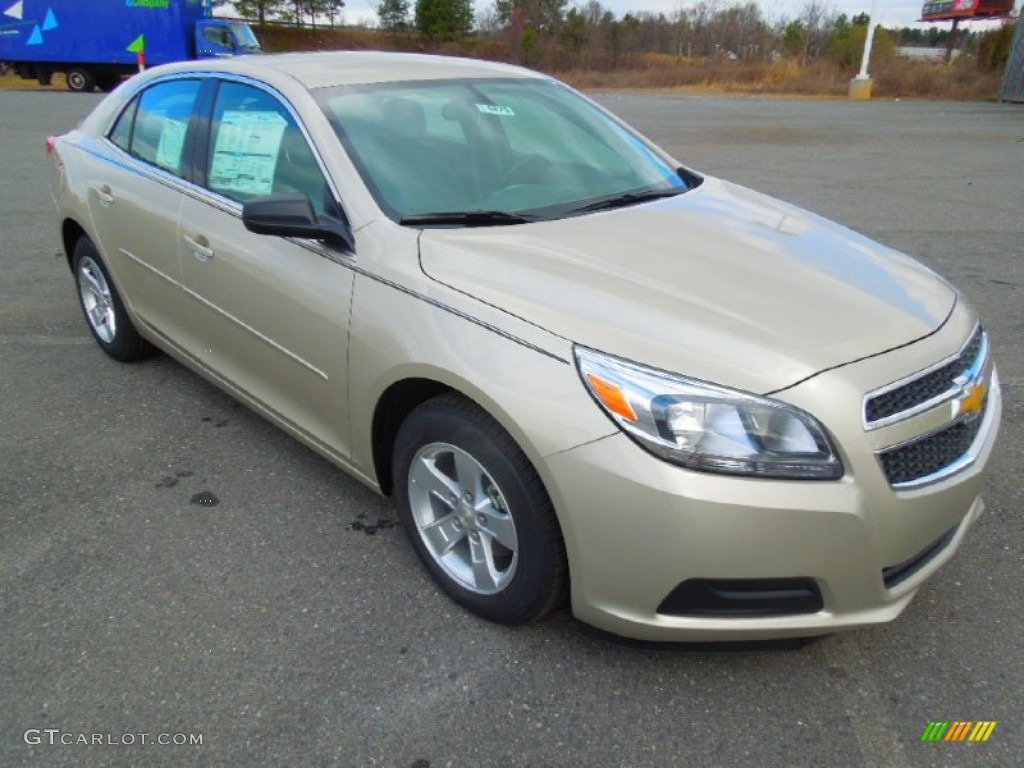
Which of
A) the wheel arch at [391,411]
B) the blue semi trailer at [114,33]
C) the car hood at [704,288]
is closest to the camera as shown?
the car hood at [704,288]

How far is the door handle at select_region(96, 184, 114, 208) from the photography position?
3913mm

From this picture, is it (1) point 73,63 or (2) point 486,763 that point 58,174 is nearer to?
(2) point 486,763

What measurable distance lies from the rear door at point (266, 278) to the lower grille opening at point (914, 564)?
5.65 feet

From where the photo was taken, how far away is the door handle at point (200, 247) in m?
3.19

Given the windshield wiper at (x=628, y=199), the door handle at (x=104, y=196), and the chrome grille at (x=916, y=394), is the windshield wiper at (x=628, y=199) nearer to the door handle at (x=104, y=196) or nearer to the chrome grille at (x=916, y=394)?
the chrome grille at (x=916, y=394)

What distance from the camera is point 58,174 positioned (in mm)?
4461

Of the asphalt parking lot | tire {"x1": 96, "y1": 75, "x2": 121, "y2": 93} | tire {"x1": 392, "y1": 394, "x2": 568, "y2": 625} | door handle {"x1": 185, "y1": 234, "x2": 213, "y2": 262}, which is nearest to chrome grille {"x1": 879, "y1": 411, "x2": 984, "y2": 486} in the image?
the asphalt parking lot

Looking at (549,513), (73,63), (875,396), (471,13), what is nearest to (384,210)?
(549,513)

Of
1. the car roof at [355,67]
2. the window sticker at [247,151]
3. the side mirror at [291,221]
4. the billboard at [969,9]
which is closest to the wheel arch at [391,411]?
the side mirror at [291,221]

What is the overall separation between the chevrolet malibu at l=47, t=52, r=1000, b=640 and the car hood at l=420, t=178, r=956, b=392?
0.4 inches

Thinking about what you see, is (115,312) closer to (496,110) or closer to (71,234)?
(71,234)

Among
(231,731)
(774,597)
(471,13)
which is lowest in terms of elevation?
(231,731)

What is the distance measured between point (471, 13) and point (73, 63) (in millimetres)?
39257

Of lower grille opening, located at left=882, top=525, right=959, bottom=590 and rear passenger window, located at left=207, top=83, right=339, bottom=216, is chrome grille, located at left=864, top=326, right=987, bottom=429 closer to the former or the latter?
lower grille opening, located at left=882, top=525, right=959, bottom=590
